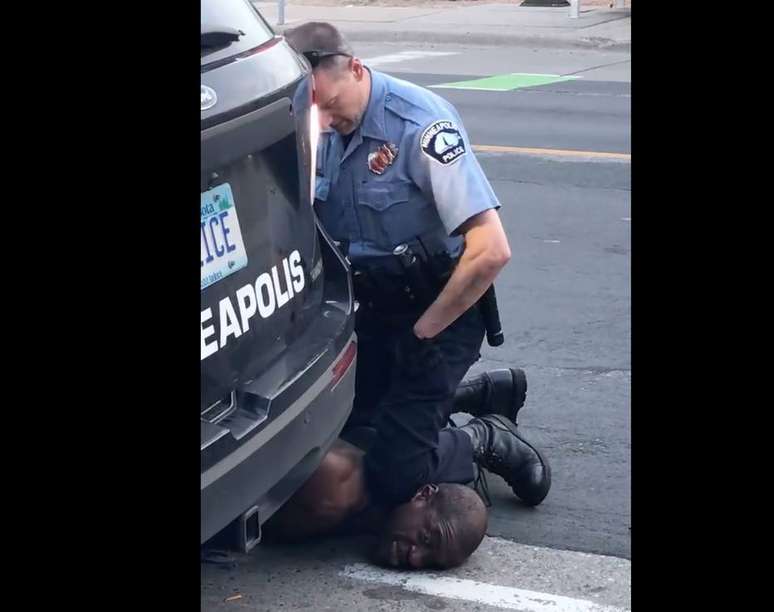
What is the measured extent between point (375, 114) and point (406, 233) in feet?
1.05

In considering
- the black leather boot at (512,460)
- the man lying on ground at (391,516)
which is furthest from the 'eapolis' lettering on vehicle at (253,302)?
the black leather boot at (512,460)

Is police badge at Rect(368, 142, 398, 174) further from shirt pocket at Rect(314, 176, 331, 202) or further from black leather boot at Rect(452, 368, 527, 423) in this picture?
black leather boot at Rect(452, 368, 527, 423)

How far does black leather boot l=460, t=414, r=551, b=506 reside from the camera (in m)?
4.09

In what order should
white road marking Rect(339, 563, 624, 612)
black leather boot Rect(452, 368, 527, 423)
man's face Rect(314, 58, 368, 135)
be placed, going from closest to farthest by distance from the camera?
white road marking Rect(339, 563, 624, 612) < man's face Rect(314, 58, 368, 135) < black leather boot Rect(452, 368, 527, 423)

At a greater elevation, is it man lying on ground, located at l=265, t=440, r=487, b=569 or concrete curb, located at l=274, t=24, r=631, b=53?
man lying on ground, located at l=265, t=440, r=487, b=569

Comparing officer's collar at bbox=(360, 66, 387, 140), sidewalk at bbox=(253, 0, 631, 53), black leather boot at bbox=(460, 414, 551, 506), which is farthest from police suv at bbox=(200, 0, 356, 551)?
sidewalk at bbox=(253, 0, 631, 53)

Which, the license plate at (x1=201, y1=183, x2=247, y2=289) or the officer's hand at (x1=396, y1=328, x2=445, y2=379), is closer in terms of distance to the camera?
the license plate at (x1=201, y1=183, x2=247, y2=289)

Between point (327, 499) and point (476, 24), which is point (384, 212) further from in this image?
point (476, 24)

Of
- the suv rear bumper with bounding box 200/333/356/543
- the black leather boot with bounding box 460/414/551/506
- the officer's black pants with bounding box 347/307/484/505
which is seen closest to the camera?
the suv rear bumper with bounding box 200/333/356/543

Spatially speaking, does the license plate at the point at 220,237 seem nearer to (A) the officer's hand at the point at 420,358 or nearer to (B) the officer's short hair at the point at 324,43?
(B) the officer's short hair at the point at 324,43

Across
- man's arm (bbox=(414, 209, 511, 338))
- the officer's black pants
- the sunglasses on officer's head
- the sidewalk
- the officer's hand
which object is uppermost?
the sunglasses on officer's head

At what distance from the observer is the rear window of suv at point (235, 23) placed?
9.54 feet

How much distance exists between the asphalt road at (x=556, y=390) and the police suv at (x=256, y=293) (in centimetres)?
62
